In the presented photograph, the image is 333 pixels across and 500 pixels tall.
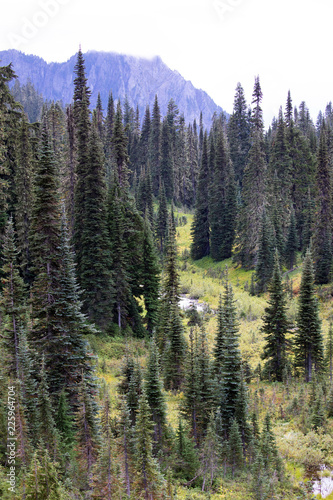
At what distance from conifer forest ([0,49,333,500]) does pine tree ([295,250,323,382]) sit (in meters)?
0.08

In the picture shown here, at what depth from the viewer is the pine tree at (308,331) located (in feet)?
72.4

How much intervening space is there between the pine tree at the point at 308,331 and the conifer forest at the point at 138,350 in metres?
0.08

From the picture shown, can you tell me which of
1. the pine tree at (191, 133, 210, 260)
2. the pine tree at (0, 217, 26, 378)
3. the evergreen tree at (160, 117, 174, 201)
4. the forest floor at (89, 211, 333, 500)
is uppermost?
the evergreen tree at (160, 117, 174, 201)

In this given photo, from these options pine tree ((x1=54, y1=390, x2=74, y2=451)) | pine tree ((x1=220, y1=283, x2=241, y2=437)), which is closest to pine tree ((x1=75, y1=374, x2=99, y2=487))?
pine tree ((x1=54, y1=390, x2=74, y2=451))

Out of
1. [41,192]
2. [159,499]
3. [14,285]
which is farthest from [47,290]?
[159,499]

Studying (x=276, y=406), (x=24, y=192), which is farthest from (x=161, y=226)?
(x=276, y=406)

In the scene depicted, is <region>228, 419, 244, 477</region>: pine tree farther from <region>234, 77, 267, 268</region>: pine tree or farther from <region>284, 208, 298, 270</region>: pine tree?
<region>284, 208, 298, 270</region>: pine tree

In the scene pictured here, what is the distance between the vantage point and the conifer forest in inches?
424

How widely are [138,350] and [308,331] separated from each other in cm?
1197

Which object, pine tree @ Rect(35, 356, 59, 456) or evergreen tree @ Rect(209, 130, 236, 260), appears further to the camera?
evergreen tree @ Rect(209, 130, 236, 260)

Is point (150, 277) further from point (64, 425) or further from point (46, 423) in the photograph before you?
point (46, 423)

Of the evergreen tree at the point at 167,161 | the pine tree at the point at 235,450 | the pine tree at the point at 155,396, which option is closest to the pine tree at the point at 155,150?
the evergreen tree at the point at 167,161

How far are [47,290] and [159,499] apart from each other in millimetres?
9790

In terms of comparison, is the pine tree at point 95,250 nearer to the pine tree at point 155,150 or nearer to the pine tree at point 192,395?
the pine tree at point 192,395
